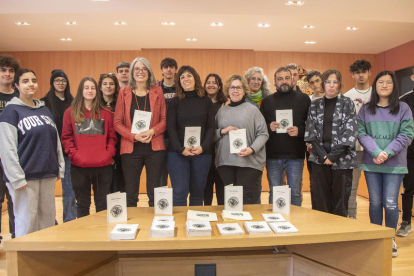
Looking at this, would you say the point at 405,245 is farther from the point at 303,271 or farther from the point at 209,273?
the point at 209,273

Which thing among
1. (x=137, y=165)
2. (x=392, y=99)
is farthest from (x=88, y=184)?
(x=392, y=99)

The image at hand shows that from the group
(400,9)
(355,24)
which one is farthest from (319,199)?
(355,24)

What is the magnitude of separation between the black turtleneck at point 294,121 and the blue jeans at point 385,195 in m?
0.57

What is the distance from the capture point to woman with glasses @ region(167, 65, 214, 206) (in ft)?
7.83

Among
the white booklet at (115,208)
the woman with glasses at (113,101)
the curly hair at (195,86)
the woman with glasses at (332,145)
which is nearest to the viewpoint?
the white booklet at (115,208)

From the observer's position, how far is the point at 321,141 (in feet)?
7.70

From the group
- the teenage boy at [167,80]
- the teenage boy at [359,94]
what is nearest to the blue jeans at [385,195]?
the teenage boy at [359,94]

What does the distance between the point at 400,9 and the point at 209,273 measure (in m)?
4.60

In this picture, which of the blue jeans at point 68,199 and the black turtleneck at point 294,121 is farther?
the blue jeans at point 68,199

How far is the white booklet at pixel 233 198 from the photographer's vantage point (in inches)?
70.9

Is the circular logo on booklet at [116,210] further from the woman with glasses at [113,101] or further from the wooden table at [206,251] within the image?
the woman with glasses at [113,101]

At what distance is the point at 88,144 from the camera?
2350 millimetres

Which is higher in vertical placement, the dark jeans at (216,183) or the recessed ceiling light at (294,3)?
the recessed ceiling light at (294,3)

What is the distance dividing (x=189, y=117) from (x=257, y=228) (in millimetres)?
1208
